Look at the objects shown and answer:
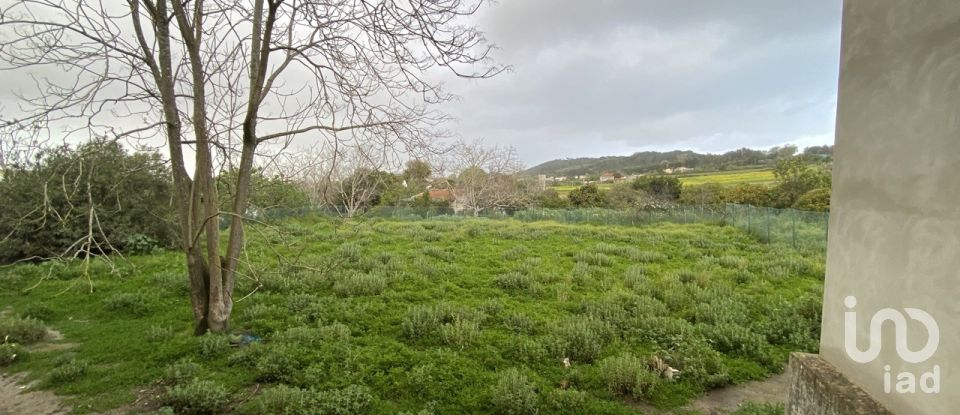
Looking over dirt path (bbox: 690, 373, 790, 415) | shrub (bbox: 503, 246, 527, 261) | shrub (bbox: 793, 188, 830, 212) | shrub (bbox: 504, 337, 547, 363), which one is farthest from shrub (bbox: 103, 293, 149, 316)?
shrub (bbox: 793, 188, 830, 212)

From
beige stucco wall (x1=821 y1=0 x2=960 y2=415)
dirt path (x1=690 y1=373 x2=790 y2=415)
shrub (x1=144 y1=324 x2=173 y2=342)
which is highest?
beige stucco wall (x1=821 y1=0 x2=960 y2=415)

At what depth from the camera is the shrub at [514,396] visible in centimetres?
392

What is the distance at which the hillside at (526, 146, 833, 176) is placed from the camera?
54312 millimetres

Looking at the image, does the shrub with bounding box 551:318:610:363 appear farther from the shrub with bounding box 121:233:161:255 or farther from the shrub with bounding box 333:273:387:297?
the shrub with bounding box 121:233:161:255

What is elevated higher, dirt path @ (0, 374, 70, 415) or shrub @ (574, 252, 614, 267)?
dirt path @ (0, 374, 70, 415)

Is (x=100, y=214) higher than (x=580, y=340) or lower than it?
higher

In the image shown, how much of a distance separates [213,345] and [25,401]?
1596 millimetres

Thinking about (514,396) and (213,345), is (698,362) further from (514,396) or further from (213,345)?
(213,345)

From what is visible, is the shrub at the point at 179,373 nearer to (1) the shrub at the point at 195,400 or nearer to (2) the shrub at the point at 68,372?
(1) the shrub at the point at 195,400

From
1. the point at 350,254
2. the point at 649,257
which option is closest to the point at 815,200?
the point at 649,257

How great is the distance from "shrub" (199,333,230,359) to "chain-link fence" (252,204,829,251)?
8.42 feet

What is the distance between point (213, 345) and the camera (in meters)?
5.14

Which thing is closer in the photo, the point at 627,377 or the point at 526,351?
the point at 627,377

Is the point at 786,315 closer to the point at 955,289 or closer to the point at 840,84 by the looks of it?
the point at 840,84
